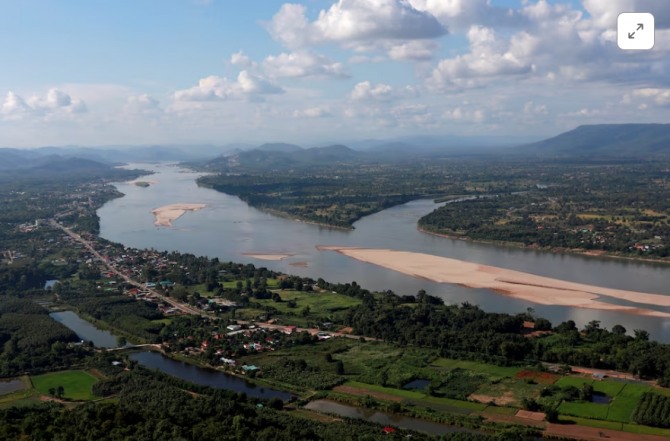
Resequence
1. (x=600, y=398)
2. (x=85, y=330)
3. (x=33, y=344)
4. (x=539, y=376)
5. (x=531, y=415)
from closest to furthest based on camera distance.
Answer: (x=531, y=415)
(x=600, y=398)
(x=539, y=376)
(x=33, y=344)
(x=85, y=330)

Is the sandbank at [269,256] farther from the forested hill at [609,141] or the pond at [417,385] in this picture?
the forested hill at [609,141]

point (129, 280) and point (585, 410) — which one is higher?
point (129, 280)

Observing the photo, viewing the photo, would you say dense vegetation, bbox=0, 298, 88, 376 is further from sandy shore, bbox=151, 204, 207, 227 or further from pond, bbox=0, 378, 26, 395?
sandy shore, bbox=151, 204, 207, 227

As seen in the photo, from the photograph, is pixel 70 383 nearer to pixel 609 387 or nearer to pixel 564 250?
pixel 609 387

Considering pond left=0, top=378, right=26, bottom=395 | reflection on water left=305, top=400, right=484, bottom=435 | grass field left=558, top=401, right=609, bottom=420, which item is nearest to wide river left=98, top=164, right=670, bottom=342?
grass field left=558, top=401, right=609, bottom=420

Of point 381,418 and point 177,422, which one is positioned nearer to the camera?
point 177,422

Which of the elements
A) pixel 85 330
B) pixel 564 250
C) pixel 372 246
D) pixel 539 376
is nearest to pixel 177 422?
pixel 539 376
